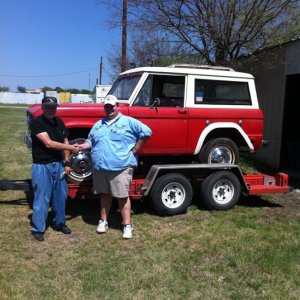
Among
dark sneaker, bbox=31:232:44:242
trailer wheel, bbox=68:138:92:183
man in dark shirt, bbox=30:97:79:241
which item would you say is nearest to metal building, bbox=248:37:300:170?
trailer wheel, bbox=68:138:92:183

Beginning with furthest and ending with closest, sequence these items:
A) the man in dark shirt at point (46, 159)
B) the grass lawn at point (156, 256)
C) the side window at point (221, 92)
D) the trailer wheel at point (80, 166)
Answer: the side window at point (221, 92), the trailer wheel at point (80, 166), the man in dark shirt at point (46, 159), the grass lawn at point (156, 256)

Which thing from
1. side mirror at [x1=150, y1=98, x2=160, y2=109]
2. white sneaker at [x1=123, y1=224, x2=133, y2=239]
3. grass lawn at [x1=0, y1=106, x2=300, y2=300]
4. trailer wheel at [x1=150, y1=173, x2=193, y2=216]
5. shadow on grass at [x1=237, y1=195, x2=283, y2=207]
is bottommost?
grass lawn at [x1=0, y1=106, x2=300, y2=300]

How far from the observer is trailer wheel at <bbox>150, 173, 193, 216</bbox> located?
731 centimetres

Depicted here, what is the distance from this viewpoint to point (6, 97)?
97938 millimetres

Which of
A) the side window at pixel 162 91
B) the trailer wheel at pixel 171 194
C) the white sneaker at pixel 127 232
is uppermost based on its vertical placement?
the side window at pixel 162 91

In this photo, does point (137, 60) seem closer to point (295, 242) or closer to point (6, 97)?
point (295, 242)

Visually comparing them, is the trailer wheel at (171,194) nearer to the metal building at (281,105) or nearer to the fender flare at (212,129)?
the fender flare at (212,129)

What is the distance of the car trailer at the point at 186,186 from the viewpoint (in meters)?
7.25

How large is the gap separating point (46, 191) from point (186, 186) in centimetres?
226

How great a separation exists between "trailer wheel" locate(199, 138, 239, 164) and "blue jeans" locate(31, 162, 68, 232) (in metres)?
2.59

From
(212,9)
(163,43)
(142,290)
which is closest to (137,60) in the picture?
(163,43)

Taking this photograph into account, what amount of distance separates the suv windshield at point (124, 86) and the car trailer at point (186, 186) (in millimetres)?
1322

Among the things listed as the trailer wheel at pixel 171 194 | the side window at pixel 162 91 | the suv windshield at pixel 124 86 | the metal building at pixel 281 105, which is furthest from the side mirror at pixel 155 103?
the metal building at pixel 281 105

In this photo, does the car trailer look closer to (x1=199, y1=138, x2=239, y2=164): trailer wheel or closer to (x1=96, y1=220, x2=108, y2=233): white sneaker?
(x1=199, y1=138, x2=239, y2=164): trailer wheel
